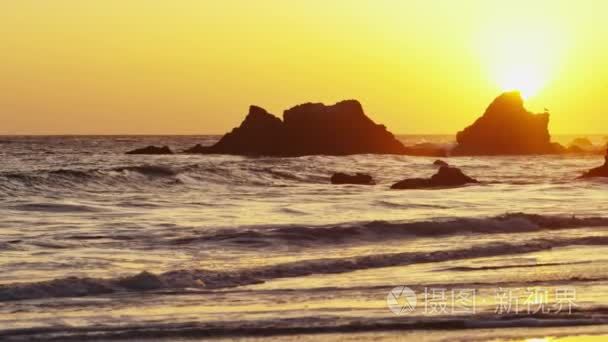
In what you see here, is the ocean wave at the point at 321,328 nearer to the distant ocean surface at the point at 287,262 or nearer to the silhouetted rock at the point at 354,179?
the distant ocean surface at the point at 287,262

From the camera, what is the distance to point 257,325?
45.7 feet

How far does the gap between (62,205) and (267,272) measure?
17.4m

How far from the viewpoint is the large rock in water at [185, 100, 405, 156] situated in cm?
10906

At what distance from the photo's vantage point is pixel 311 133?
110438 mm

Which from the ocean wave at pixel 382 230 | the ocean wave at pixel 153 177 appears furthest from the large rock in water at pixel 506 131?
the ocean wave at pixel 382 230

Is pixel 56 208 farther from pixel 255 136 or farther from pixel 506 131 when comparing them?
pixel 506 131

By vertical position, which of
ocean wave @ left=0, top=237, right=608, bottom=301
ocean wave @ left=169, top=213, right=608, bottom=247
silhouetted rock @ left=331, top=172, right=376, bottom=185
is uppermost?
ocean wave @ left=0, top=237, right=608, bottom=301

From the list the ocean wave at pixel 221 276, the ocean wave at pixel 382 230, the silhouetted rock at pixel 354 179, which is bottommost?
the silhouetted rock at pixel 354 179

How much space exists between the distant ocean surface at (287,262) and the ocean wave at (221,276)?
1.5 inches

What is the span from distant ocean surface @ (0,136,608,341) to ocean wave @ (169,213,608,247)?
0.24 ft

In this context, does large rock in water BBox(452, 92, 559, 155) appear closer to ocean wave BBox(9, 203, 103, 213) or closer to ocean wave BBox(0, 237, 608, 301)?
ocean wave BBox(9, 203, 103, 213)

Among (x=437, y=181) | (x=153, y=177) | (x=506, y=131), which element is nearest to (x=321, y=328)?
(x=437, y=181)

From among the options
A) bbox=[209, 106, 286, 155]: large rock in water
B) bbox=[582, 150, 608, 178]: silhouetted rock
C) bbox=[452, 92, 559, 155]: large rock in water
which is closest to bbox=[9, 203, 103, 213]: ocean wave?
bbox=[582, 150, 608, 178]: silhouetted rock

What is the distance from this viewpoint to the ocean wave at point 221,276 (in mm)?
16906
